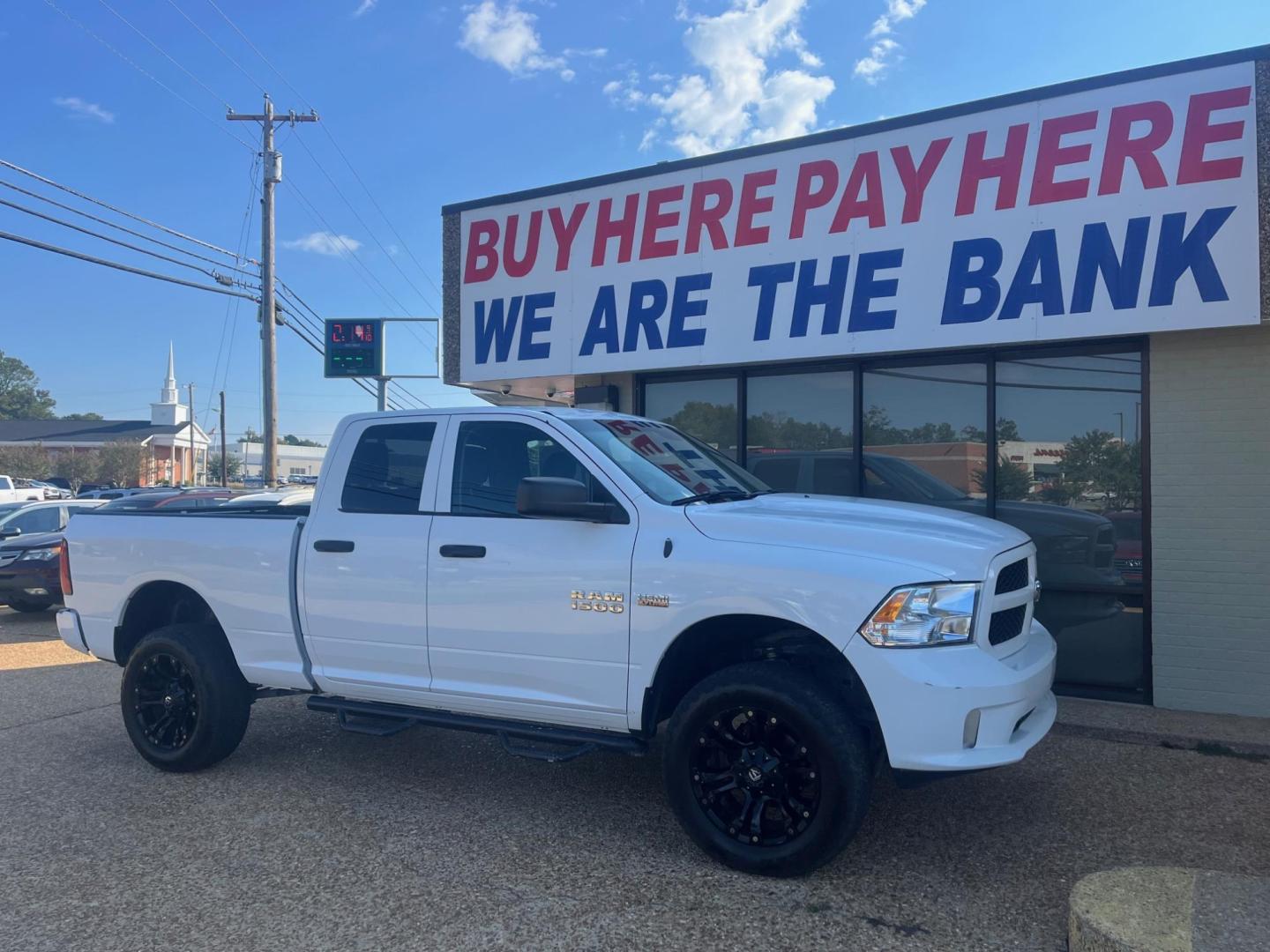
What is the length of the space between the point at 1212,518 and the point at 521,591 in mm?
5160

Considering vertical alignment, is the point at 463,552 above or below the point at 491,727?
above

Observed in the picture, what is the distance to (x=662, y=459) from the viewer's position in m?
5.00

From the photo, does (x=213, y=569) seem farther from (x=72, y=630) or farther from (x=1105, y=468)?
(x=1105, y=468)

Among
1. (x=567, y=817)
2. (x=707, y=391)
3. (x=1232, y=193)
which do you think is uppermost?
(x=1232, y=193)

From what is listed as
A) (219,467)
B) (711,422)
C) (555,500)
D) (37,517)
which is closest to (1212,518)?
(711,422)

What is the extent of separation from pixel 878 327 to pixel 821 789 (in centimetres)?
461

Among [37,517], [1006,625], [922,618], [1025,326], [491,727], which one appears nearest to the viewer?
[922,618]

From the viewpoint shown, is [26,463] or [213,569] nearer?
[213,569]

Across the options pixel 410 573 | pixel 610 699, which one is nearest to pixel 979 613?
pixel 610 699

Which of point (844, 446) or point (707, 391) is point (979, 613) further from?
point (707, 391)

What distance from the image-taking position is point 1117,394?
7246 millimetres

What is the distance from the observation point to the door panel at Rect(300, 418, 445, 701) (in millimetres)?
4910

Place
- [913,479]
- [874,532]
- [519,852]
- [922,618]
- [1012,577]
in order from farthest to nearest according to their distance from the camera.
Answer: [913,479]
[519,852]
[1012,577]
[874,532]
[922,618]

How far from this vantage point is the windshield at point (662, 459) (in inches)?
184
